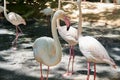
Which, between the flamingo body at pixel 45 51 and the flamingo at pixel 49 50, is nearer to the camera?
the flamingo at pixel 49 50

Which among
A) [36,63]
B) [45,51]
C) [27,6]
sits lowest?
[36,63]

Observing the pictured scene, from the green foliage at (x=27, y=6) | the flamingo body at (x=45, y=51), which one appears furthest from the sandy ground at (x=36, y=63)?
the green foliage at (x=27, y=6)

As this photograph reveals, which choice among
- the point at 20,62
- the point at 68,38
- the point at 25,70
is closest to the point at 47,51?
the point at 68,38

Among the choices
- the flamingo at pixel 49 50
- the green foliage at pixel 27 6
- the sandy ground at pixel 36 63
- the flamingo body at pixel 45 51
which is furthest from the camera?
the green foliage at pixel 27 6

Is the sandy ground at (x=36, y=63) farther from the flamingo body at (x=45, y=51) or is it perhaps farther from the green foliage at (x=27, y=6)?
the green foliage at (x=27, y=6)

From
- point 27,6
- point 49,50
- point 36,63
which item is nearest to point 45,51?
point 49,50

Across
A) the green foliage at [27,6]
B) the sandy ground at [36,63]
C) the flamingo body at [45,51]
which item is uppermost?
the flamingo body at [45,51]

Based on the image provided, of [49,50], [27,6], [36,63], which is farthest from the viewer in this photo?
[27,6]

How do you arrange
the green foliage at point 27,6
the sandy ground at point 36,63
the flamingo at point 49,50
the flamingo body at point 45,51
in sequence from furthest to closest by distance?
the green foliage at point 27,6
the sandy ground at point 36,63
the flamingo body at point 45,51
the flamingo at point 49,50

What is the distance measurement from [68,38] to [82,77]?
84cm

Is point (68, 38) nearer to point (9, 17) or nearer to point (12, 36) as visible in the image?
point (9, 17)

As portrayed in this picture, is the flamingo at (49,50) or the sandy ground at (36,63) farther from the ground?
the flamingo at (49,50)

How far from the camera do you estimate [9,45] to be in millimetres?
8289

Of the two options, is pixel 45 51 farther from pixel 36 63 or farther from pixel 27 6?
pixel 27 6
